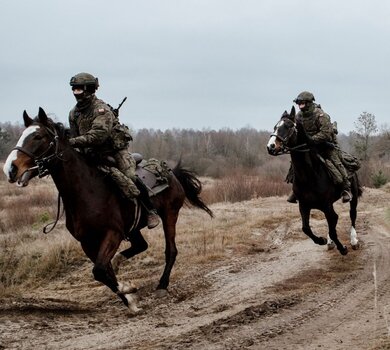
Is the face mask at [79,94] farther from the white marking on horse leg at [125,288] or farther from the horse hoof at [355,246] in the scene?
the horse hoof at [355,246]

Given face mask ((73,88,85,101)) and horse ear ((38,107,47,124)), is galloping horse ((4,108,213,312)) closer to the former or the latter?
horse ear ((38,107,47,124))

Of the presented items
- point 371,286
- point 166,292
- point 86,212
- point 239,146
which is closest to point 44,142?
point 86,212

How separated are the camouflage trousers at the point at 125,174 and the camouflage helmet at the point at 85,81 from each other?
1106 millimetres

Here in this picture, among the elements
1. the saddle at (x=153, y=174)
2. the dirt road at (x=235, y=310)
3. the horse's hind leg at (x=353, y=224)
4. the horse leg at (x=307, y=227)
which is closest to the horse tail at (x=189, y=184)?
the saddle at (x=153, y=174)

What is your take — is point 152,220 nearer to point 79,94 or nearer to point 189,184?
point 189,184

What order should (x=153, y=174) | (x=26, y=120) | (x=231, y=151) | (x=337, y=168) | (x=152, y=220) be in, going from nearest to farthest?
(x=26, y=120), (x=152, y=220), (x=153, y=174), (x=337, y=168), (x=231, y=151)

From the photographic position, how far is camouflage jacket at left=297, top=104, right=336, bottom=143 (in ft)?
39.1

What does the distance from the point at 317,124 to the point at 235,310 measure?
506cm

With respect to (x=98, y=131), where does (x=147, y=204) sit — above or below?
below

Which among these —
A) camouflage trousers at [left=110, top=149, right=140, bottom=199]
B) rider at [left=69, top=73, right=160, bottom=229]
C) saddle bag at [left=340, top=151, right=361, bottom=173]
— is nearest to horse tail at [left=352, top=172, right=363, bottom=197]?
saddle bag at [left=340, top=151, right=361, bottom=173]

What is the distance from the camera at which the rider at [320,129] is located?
1196cm

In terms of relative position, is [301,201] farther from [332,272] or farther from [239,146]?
[239,146]

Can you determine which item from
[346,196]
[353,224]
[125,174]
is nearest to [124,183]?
[125,174]

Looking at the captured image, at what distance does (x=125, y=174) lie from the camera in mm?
9031
